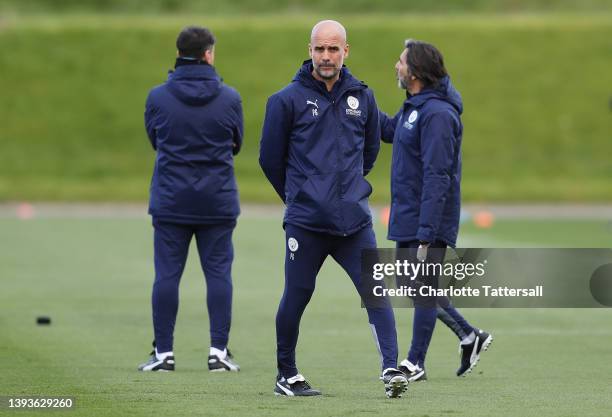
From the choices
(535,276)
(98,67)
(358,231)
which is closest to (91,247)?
(535,276)

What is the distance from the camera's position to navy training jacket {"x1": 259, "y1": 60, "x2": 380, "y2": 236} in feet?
28.7

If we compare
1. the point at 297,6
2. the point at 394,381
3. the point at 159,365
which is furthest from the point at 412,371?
the point at 297,6

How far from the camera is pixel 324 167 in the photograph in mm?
8758

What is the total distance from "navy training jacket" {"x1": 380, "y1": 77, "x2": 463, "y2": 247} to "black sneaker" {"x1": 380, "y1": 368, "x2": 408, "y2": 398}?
98 centimetres

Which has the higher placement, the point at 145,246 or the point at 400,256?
the point at 145,246

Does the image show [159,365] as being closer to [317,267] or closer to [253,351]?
[253,351]

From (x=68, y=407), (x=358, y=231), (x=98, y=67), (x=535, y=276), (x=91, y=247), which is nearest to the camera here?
(x=68, y=407)

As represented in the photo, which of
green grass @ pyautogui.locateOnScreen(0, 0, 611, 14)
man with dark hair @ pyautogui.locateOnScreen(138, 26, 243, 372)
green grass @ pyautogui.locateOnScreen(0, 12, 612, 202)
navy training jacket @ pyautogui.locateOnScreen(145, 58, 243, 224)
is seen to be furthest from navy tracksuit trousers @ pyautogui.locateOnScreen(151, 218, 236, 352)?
green grass @ pyautogui.locateOnScreen(0, 0, 611, 14)

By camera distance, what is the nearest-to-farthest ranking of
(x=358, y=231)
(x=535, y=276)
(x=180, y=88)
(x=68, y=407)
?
(x=68, y=407) < (x=358, y=231) < (x=180, y=88) < (x=535, y=276)

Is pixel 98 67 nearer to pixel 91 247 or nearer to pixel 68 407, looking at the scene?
pixel 91 247

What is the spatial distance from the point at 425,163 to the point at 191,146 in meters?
2.05

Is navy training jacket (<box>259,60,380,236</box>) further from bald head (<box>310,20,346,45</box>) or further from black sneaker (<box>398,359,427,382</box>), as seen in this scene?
black sneaker (<box>398,359,427,382</box>)

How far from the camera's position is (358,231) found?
29.1 feet

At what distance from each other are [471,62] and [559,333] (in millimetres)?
35441
